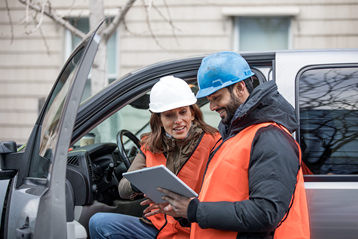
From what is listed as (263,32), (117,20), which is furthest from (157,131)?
(263,32)

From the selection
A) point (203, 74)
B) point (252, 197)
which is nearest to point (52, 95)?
point (203, 74)

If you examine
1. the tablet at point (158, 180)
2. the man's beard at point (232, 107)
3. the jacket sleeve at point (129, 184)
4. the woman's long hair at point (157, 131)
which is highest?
the man's beard at point (232, 107)

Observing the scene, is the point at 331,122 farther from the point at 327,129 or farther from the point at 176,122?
the point at 176,122

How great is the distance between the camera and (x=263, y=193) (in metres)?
1.30

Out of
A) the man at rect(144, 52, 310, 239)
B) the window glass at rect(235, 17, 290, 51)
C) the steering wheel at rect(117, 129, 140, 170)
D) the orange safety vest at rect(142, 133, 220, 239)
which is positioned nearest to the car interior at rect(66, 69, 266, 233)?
the steering wheel at rect(117, 129, 140, 170)

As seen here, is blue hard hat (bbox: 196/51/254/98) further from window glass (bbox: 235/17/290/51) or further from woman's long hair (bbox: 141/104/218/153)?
window glass (bbox: 235/17/290/51)

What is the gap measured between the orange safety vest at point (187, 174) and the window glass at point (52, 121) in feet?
2.26

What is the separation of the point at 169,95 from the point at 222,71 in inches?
21.9

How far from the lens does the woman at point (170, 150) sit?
2010 millimetres

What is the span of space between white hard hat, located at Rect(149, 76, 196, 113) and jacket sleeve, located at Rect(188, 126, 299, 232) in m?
0.75

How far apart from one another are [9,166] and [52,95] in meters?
0.43

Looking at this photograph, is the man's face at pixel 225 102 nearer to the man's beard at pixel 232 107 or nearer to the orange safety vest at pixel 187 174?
the man's beard at pixel 232 107

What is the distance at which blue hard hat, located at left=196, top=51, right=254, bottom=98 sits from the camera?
152cm

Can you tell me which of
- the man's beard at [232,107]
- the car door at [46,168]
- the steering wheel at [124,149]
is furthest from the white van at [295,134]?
the man's beard at [232,107]
